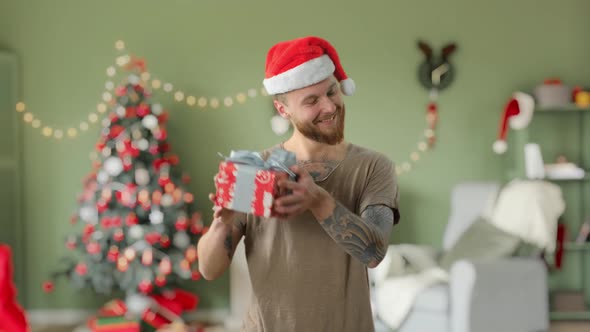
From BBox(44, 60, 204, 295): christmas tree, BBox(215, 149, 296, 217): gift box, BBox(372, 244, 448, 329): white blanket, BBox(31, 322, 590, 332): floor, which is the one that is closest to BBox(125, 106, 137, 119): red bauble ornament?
BBox(44, 60, 204, 295): christmas tree

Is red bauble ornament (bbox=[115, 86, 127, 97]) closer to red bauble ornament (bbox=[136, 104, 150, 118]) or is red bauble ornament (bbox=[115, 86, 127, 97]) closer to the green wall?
red bauble ornament (bbox=[136, 104, 150, 118])

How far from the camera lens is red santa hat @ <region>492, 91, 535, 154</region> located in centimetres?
464

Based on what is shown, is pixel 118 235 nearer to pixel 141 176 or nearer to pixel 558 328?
pixel 141 176

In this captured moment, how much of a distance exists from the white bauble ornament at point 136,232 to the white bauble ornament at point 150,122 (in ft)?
2.06

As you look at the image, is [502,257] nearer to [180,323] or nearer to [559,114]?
[559,114]

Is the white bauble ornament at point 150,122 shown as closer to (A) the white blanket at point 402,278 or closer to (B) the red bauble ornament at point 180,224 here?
(B) the red bauble ornament at point 180,224

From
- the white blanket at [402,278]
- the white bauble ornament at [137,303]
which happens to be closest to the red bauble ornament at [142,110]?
the white bauble ornament at [137,303]

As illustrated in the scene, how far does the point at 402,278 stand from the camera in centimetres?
418

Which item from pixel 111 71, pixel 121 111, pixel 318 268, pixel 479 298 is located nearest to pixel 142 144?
pixel 121 111

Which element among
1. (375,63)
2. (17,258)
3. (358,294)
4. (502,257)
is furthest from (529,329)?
(17,258)

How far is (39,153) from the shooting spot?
4.95m

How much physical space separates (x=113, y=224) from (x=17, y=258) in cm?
105

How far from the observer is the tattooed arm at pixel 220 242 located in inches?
54.0

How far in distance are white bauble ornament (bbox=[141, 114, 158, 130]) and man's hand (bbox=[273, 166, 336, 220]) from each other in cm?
330
